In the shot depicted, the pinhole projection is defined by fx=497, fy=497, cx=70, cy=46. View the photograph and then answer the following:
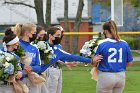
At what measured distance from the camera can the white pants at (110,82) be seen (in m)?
8.81

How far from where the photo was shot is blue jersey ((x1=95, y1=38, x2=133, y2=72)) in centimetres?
875

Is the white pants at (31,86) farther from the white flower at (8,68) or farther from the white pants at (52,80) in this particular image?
the white pants at (52,80)

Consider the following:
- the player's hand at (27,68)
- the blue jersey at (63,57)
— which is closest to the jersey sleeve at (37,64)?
the player's hand at (27,68)

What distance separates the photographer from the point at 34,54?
8.13m

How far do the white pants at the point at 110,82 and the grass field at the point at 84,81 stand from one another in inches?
198

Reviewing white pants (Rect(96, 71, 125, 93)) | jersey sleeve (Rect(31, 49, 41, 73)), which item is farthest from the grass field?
jersey sleeve (Rect(31, 49, 41, 73))

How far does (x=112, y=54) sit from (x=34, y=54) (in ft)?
4.81

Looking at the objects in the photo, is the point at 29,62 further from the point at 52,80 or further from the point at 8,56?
the point at 52,80

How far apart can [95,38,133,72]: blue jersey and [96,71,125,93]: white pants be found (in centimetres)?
9

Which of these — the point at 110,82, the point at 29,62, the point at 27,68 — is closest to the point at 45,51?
the point at 29,62

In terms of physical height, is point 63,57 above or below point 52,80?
above

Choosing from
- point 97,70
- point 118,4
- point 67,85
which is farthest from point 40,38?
point 118,4

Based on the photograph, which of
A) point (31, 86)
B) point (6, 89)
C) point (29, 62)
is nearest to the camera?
point (6, 89)

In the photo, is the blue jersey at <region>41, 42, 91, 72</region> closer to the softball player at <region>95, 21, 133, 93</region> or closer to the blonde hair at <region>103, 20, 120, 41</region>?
the softball player at <region>95, 21, 133, 93</region>
